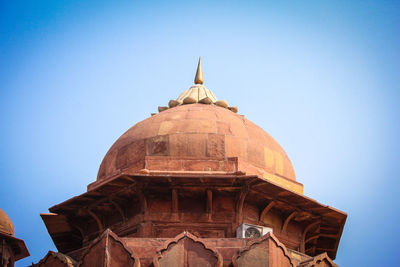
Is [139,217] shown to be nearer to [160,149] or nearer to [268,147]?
[160,149]

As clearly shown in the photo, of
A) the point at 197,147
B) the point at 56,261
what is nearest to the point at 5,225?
the point at 56,261

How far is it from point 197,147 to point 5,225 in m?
7.65

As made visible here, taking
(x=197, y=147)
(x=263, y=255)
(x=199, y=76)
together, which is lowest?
(x=263, y=255)

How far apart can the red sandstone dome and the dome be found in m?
4.36

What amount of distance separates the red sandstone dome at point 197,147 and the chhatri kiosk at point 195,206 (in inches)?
1.2

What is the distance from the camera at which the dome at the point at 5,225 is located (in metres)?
26.9

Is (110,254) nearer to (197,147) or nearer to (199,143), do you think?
(197,147)

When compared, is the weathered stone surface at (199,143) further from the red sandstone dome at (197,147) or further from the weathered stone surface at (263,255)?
the weathered stone surface at (263,255)

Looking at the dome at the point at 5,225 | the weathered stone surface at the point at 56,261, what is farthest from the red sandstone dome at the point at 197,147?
the dome at the point at 5,225

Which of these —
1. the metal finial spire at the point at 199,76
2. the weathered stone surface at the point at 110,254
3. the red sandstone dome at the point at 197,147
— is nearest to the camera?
the weathered stone surface at the point at 110,254

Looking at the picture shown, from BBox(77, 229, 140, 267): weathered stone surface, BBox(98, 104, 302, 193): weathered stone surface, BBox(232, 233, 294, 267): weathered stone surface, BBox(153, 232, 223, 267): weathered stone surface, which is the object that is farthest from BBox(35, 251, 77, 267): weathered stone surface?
BBox(232, 233, 294, 267): weathered stone surface

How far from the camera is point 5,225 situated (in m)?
27.0

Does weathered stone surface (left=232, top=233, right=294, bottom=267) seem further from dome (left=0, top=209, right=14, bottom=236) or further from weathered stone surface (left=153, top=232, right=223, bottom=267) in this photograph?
dome (left=0, top=209, right=14, bottom=236)

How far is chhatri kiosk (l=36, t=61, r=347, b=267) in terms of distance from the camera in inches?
771
